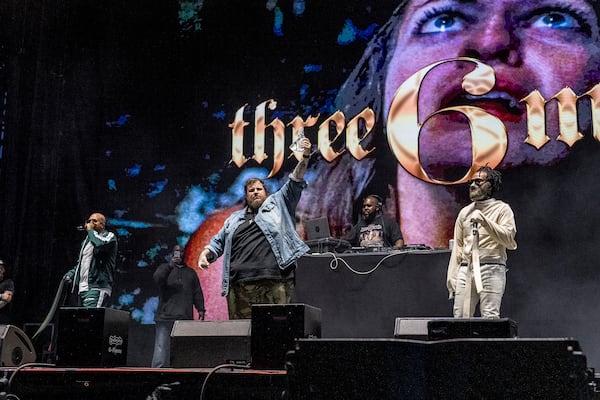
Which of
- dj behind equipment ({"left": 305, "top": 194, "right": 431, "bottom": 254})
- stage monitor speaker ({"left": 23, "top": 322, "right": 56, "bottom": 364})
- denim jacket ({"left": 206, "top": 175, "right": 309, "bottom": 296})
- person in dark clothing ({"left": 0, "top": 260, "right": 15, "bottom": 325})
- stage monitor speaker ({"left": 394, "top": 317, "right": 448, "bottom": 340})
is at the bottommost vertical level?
stage monitor speaker ({"left": 23, "top": 322, "right": 56, "bottom": 364})

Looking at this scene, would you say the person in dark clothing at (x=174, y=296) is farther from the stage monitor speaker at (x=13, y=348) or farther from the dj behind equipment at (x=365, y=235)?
the stage monitor speaker at (x=13, y=348)

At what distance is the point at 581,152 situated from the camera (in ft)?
26.3

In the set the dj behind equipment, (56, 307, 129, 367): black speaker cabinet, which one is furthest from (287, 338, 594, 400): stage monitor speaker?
the dj behind equipment

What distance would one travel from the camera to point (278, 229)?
16.3ft

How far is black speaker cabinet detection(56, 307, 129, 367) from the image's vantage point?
4105 millimetres

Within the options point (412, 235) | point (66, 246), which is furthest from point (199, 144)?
point (412, 235)

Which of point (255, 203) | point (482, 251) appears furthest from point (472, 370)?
point (482, 251)

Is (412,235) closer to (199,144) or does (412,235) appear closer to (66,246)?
(199,144)

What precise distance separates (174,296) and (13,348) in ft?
11.4

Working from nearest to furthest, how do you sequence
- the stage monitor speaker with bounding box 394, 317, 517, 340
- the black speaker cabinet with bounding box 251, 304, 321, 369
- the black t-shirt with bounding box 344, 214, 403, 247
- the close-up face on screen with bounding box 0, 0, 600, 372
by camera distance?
1. the stage monitor speaker with bounding box 394, 317, 517, 340
2. the black speaker cabinet with bounding box 251, 304, 321, 369
3. the black t-shirt with bounding box 344, 214, 403, 247
4. the close-up face on screen with bounding box 0, 0, 600, 372

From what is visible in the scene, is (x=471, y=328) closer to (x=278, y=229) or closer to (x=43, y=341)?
(x=278, y=229)

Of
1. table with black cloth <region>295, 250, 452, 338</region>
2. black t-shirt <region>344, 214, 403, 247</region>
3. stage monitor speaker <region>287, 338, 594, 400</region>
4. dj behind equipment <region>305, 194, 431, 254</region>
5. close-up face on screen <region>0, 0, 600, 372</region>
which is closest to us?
stage monitor speaker <region>287, 338, 594, 400</region>

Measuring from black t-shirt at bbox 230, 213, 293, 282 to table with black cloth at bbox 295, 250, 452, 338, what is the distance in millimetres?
2040

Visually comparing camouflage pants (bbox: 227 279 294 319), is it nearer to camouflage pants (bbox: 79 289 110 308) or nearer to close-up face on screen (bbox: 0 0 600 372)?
camouflage pants (bbox: 79 289 110 308)
